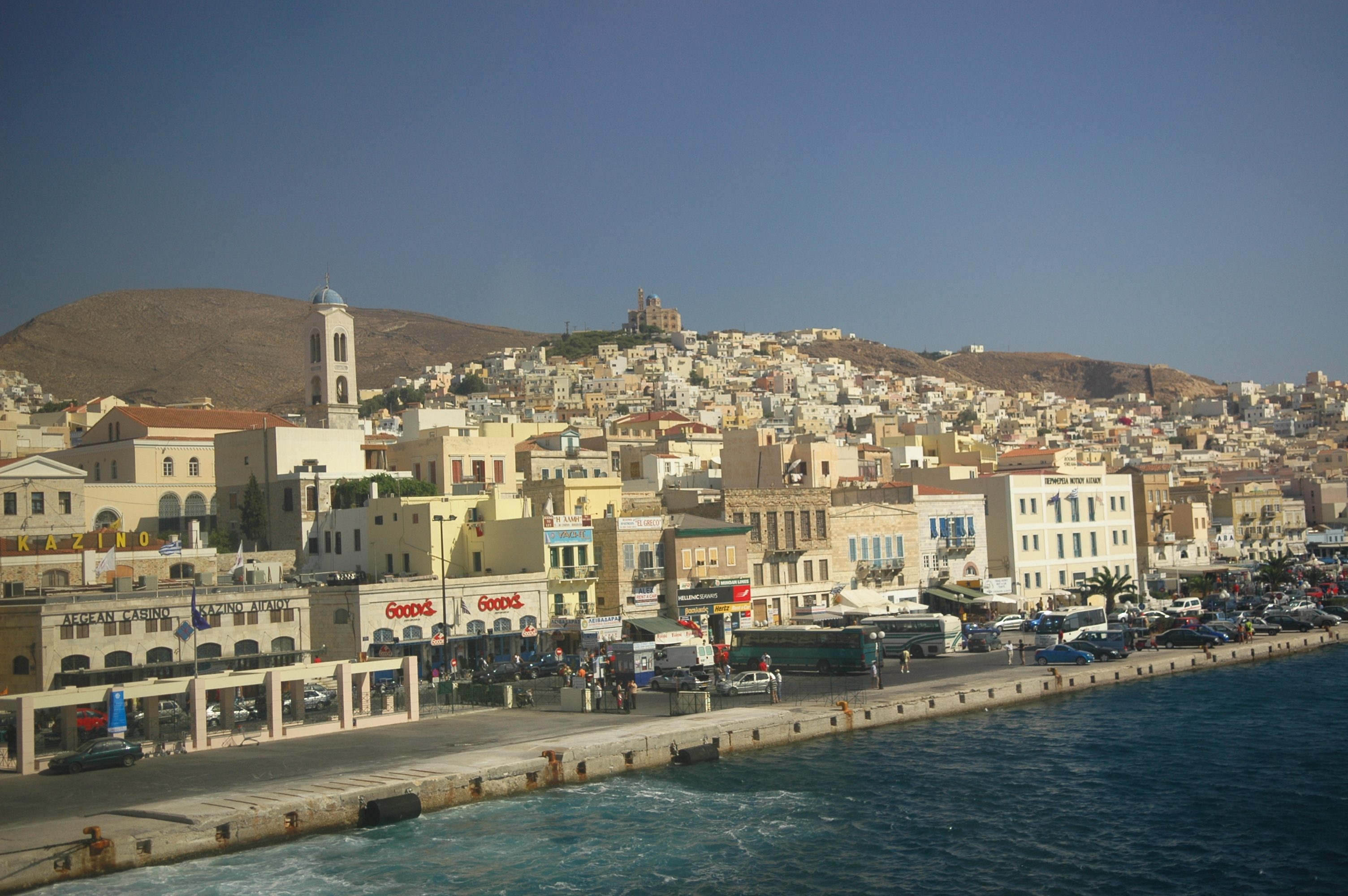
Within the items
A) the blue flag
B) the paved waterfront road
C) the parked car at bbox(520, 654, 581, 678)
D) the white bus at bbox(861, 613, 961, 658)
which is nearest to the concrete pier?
the paved waterfront road

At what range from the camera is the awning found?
44.5 m

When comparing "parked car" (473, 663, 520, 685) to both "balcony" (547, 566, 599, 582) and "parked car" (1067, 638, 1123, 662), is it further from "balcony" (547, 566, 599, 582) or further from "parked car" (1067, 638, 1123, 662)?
"parked car" (1067, 638, 1123, 662)

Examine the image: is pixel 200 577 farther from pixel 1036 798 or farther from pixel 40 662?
pixel 1036 798

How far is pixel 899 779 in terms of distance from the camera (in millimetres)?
30078

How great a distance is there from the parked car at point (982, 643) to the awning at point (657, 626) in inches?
519

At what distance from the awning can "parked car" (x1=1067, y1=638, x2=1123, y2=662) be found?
14825mm

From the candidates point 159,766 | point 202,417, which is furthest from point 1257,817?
point 202,417

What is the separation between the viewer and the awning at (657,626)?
44.5 m

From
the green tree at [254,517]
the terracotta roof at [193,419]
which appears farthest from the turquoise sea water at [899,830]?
the terracotta roof at [193,419]

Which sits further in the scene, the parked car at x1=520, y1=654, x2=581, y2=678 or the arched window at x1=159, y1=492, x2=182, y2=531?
the arched window at x1=159, y1=492, x2=182, y2=531

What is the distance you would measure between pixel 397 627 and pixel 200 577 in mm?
7316

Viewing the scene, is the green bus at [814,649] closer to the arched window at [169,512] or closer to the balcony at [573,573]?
the balcony at [573,573]

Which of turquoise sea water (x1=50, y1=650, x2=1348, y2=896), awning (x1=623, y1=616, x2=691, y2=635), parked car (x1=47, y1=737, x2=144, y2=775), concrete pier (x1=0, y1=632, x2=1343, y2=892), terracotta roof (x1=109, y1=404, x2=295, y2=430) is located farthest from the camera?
terracotta roof (x1=109, y1=404, x2=295, y2=430)

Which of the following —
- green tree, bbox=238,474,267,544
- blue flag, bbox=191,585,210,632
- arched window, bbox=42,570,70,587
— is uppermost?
green tree, bbox=238,474,267,544
